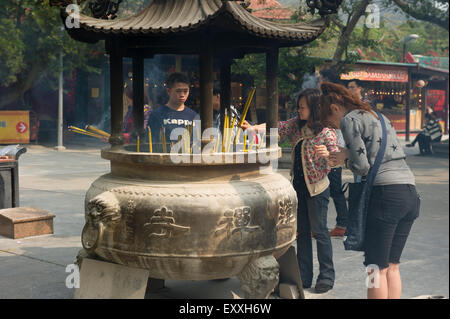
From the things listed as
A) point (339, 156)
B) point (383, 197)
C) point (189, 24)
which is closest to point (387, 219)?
point (383, 197)

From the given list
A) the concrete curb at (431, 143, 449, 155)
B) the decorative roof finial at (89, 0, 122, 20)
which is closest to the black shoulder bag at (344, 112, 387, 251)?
the decorative roof finial at (89, 0, 122, 20)

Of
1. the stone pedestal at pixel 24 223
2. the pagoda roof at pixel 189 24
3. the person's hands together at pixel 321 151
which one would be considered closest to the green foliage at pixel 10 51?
the stone pedestal at pixel 24 223

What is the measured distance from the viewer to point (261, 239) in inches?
179

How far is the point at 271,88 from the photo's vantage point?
526cm

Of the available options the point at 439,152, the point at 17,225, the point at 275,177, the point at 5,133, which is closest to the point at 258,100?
the point at 439,152

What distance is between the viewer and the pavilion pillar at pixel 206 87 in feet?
15.0

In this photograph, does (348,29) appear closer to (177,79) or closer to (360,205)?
(177,79)

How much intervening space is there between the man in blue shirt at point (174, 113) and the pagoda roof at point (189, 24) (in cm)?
96

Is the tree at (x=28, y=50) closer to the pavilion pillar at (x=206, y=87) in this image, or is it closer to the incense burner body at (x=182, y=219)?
the pavilion pillar at (x=206, y=87)

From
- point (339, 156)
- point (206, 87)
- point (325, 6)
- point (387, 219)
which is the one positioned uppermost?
point (325, 6)

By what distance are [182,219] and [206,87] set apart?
3.46 ft

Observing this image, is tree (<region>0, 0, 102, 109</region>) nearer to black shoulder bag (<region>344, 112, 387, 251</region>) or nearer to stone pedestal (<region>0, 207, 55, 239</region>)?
stone pedestal (<region>0, 207, 55, 239</region>)

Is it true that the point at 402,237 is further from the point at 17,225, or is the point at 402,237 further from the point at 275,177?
the point at 17,225
